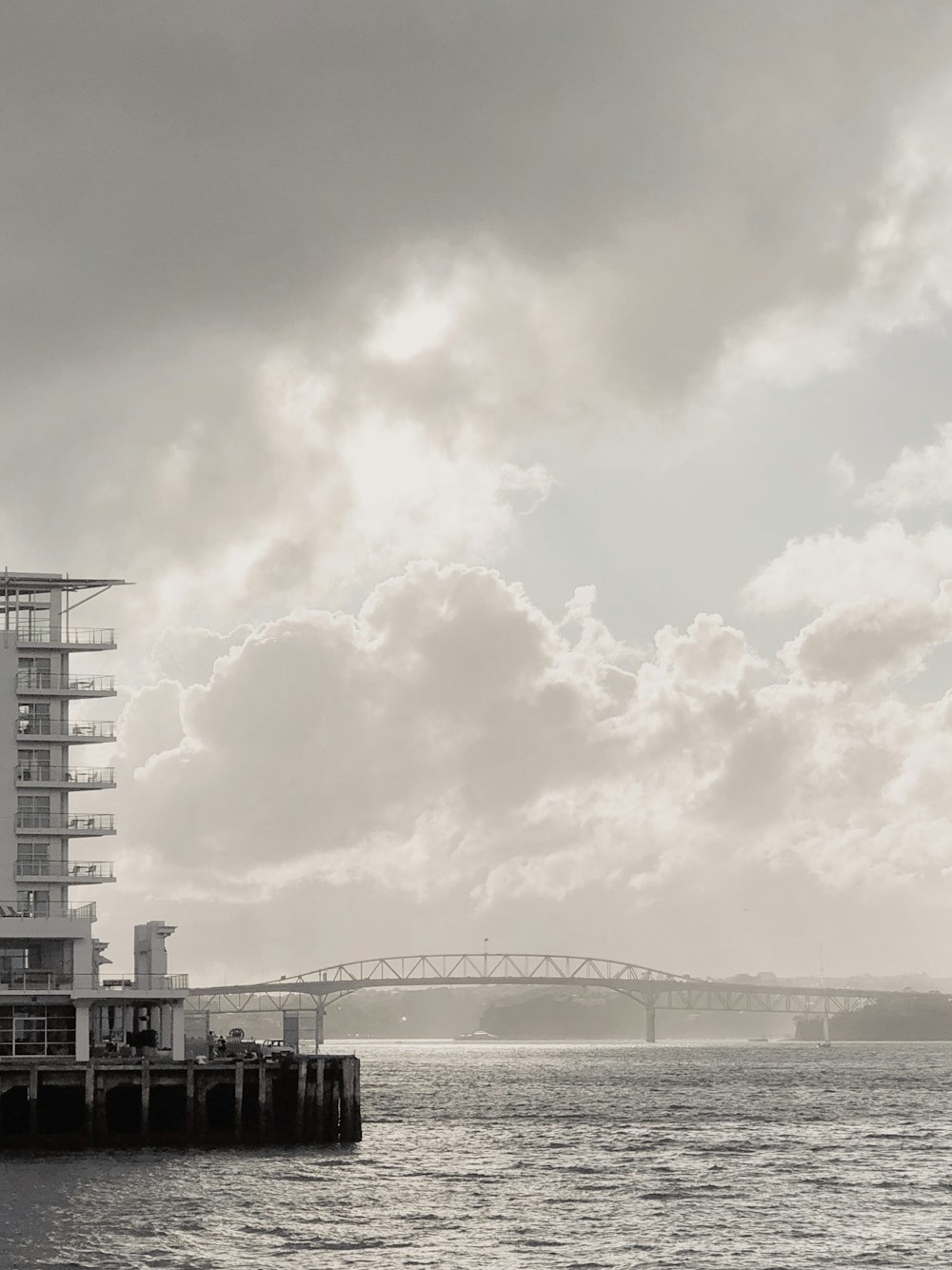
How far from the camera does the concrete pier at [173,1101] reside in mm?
90625

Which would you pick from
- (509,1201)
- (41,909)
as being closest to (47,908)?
(41,909)

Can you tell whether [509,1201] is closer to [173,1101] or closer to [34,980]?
[173,1101]

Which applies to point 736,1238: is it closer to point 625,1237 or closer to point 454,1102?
point 625,1237

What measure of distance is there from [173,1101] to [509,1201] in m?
22.7

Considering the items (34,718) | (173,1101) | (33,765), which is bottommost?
(173,1101)

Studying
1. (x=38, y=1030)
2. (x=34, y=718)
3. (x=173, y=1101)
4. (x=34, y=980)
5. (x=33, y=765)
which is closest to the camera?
(x=173, y=1101)

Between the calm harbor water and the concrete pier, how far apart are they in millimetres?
2605

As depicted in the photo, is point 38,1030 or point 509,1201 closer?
point 509,1201

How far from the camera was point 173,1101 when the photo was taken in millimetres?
92625

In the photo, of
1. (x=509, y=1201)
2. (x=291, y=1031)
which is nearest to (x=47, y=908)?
(x=291, y=1031)

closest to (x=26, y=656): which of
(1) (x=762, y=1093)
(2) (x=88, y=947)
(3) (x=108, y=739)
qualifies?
(3) (x=108, y=739)

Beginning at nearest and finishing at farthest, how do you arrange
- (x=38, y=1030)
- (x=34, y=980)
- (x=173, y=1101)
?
(x=173, y=1101), (x=38, y=1030), (x=34, y=980)

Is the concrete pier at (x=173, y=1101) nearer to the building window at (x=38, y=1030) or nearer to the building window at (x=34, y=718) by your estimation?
the building window at (x=38, y=1030)

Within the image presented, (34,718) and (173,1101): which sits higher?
(34,718)
